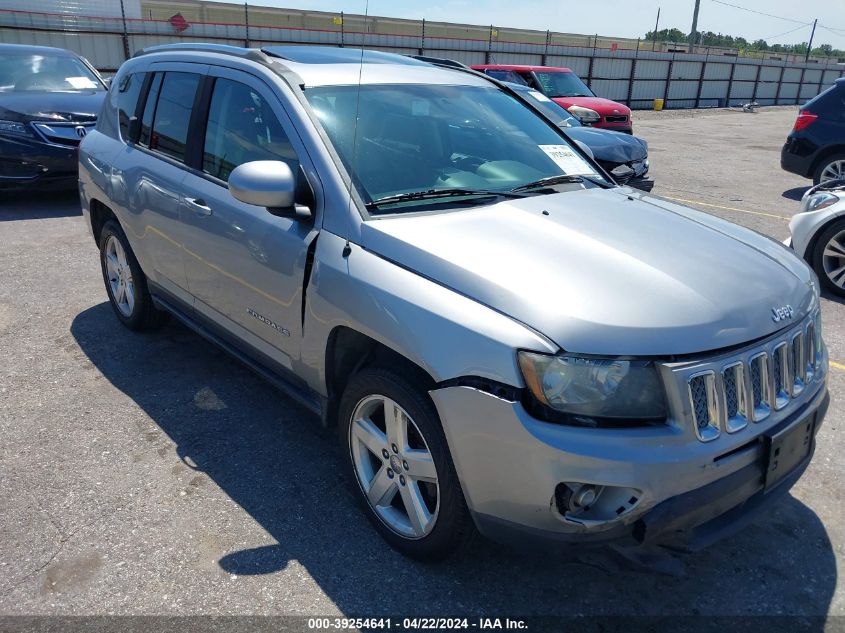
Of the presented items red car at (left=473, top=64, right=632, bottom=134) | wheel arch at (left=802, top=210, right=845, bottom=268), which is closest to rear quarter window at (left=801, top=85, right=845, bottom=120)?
red car at (left=473, top=64, right=632, bottom=134)

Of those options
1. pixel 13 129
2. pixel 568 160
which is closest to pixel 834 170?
pixel 568 160

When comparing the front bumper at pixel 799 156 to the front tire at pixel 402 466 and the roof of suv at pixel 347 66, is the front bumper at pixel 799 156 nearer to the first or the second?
the roof of suv at pixel 347 66

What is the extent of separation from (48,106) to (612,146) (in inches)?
270

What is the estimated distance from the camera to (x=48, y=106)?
8531 millimetres

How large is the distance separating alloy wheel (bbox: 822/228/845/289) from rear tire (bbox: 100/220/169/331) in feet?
17.7

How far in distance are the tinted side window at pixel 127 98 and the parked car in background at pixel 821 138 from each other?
29.2 ft

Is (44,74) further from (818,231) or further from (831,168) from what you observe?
(831,168)

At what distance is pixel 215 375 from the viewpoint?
4.36m

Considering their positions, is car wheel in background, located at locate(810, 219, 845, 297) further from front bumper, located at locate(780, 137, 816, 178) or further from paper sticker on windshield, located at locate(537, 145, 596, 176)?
front bumper, located at locate(780, 137, 816, 178)

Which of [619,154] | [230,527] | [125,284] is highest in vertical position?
[619,154]

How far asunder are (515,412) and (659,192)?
30.4 ft

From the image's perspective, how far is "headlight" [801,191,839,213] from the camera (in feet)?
19.6

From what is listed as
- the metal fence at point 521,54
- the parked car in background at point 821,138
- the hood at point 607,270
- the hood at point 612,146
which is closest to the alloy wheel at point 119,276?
the hood at point 607,270

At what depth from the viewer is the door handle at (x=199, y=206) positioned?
353 centimetres
